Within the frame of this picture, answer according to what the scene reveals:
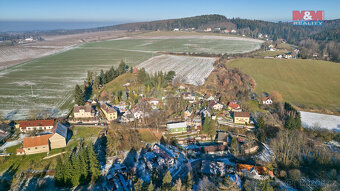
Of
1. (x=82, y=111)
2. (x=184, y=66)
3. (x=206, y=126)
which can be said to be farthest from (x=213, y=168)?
(x=184, y=66)

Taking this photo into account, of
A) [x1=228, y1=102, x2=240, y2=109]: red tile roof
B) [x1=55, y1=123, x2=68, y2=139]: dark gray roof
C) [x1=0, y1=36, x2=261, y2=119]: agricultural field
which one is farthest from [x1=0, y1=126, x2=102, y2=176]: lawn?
[x1=228, y1=102, x2=240, y2=109]: red tile roof

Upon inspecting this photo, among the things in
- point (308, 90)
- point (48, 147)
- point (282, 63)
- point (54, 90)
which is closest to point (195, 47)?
point (282, 63)

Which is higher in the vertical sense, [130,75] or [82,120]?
[130,75]

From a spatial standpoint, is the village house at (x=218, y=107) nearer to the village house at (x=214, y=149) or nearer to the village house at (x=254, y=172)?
the village house at (x=214, y=149)

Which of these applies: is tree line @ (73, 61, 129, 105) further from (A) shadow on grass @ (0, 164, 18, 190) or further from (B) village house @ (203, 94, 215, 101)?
(B) village house @ (203, 94, 215, 101)

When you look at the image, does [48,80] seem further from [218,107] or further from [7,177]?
[218,107]

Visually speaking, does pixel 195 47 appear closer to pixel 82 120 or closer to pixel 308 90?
pixel 308 90
